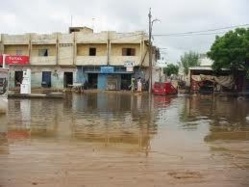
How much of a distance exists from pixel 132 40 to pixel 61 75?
9463 mm

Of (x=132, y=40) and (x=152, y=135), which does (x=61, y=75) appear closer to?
(x=132, y=40)

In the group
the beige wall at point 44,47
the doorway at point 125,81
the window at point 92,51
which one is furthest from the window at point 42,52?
the doorway at point 125,81

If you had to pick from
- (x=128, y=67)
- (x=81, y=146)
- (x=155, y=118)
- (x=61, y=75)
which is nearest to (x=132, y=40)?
(x=128, y=67)

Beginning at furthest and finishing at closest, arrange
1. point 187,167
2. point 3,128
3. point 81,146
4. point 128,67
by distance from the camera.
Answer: point 128,67
point 3,128
point 81,146
point 187,167

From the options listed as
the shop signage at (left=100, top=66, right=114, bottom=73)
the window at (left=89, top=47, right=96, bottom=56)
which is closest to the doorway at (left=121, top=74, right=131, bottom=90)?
the shop signage at (left=100, top=66, right=114, bottom=73)

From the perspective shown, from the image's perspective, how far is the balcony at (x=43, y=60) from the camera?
2430 inches

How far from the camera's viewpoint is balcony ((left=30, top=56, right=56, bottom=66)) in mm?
61719

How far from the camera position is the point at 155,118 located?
22.2 metres

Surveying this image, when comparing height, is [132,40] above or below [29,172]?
above

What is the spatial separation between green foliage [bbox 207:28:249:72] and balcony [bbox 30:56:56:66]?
18645 millimetres

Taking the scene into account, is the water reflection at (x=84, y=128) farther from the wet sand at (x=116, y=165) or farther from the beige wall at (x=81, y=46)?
the beige wall at (x=81, y=46)

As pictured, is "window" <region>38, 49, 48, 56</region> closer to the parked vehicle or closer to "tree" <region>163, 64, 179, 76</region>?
the parked vehicle

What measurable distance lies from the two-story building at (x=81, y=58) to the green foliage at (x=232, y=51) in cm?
872

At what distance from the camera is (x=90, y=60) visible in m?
60.0
